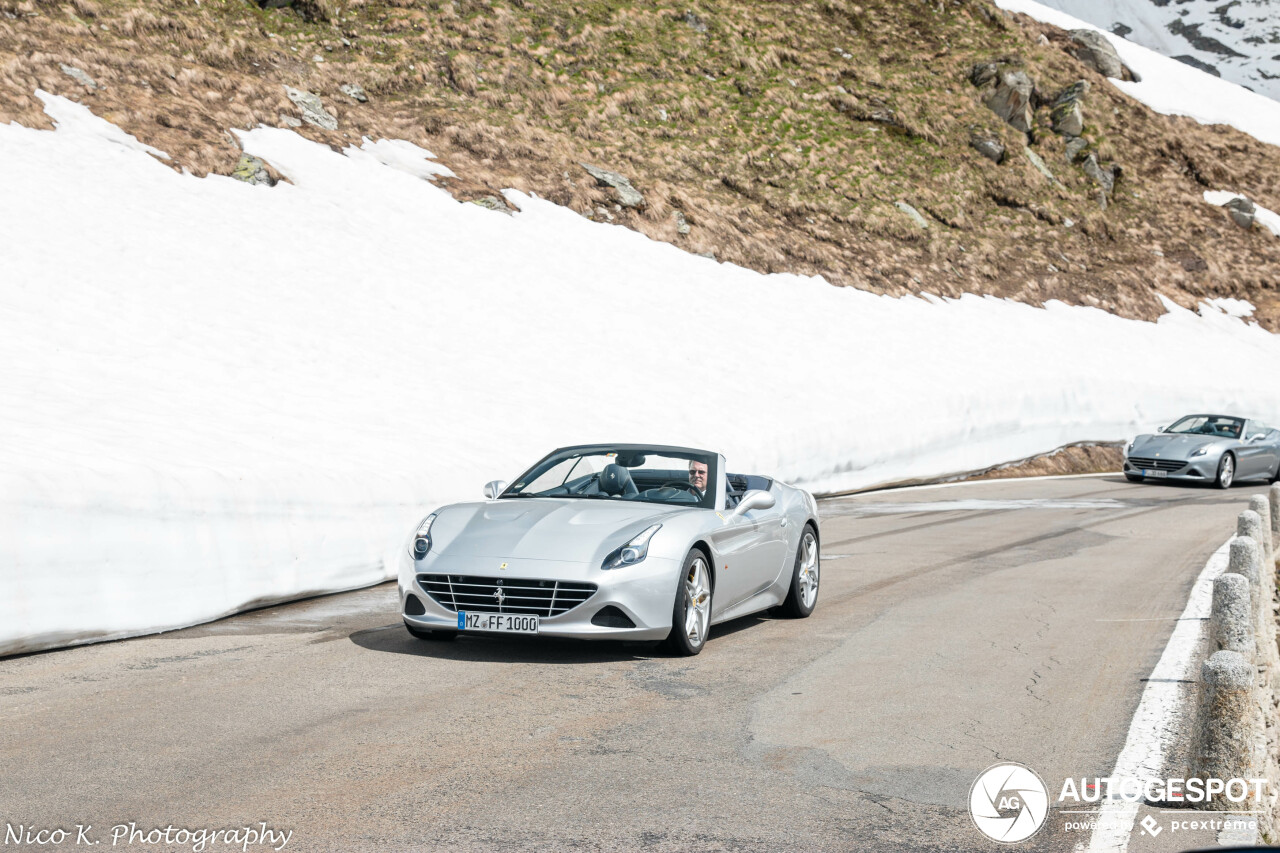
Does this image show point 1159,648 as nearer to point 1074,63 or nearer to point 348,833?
point 348,833

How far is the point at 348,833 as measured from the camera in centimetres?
412

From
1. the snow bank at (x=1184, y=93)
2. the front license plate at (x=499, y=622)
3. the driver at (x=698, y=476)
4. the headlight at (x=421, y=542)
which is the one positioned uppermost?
the snow bank at (x=1184, y=93)

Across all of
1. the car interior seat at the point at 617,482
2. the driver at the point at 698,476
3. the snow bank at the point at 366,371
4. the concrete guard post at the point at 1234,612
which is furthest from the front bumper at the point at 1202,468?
the concrete guard post at the point at 1234,612

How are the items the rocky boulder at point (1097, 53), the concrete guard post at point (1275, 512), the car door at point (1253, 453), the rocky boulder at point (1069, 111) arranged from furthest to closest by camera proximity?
1. the rocky boulder at point (1097, 53)
2. the rocky boulder at point (1069, 111)
3. the car door at point (1253, 453)
4. the concrete guard post at point (1275, 512)

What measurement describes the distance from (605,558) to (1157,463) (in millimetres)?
19035

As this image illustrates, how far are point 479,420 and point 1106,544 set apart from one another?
25.9ft

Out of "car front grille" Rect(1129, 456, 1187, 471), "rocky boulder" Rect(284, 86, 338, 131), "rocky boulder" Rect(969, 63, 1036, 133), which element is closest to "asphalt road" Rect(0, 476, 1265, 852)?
"car front grille" Rect(1129, 456, 1187, 471)

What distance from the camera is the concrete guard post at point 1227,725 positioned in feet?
13.8

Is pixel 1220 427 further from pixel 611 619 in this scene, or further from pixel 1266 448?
pixel 611 619

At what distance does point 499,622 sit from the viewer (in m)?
7.04

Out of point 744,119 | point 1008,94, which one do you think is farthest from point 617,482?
point 1008,94

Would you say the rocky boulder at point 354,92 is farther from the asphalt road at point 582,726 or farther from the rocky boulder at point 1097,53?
the rocky boulder at point 1097,53

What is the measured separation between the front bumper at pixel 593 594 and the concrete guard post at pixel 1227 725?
3.38 meters

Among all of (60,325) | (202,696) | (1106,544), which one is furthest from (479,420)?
(202,696)
